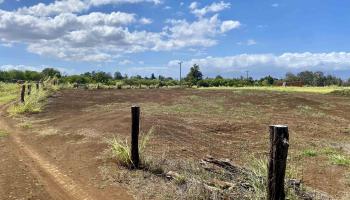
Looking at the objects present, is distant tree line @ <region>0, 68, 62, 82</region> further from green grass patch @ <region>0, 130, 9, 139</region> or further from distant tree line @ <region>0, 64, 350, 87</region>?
green grass patch @ <region>0, 130, 9, 139</region>

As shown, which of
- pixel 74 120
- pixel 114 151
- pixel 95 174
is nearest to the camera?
pixel 95 174

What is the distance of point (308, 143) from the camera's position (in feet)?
56.5

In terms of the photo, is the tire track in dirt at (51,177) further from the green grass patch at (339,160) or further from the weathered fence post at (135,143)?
the green grass patch at (339,160)

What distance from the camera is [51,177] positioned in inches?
430

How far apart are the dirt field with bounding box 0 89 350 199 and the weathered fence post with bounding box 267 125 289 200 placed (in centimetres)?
287

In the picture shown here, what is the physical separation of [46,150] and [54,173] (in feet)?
9.77

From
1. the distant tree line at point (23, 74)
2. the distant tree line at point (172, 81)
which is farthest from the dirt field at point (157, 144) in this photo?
the distant tree line at point (23, 74)

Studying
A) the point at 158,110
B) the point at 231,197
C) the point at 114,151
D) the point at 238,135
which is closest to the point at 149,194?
the point at 231,197

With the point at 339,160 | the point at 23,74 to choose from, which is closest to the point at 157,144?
the point at 339,160

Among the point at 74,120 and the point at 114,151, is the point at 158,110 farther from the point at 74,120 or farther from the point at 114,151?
the point at 114,151

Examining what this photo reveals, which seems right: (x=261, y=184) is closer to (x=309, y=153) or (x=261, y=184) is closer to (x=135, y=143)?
(x=135, y=143)

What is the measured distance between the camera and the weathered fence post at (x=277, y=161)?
7.68 m

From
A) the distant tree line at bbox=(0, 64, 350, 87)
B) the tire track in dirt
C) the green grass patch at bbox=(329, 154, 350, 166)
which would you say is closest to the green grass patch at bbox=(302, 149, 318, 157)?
the green grass patch at bbox=(329, 154, 350, 166)

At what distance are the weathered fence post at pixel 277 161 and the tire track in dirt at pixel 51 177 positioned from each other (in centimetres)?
344
